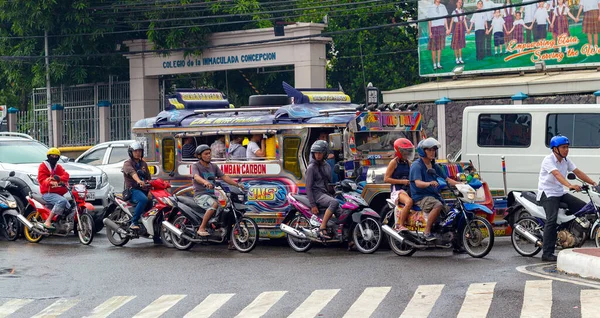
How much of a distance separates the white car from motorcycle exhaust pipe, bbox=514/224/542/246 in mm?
10865

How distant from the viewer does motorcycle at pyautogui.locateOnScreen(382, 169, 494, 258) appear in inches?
526

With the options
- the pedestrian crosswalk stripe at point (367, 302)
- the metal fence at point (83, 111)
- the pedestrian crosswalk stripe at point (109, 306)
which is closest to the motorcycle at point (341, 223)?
the pedestrian crosswalk stripe at point (367, 302)

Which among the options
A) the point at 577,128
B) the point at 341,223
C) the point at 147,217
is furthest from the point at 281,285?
the point at 577,128

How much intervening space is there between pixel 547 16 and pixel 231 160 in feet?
49.6

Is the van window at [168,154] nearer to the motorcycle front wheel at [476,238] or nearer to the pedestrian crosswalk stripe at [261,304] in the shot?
the motorcycle front wheel at [476,238]

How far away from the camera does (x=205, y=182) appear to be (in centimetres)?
1530

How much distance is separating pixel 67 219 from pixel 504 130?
7678 mm

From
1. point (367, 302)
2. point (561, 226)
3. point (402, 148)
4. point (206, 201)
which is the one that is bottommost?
point (367, 302)

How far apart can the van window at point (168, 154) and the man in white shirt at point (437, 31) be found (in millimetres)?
15631

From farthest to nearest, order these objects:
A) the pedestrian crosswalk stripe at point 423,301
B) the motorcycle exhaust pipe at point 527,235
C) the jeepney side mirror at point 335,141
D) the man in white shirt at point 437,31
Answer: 1. the man in white shirt at point 437,31
2. the jeepney side mirror at point 335,141
3. the motorcycle exhaust pipe at point 527,235
4. the pedestrian crosswalk stripe at point 423,301

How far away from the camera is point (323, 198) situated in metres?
14.7

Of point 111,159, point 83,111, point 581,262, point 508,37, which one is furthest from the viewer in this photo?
point 83,111

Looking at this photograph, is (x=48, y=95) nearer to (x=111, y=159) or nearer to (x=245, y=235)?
(x=111, y=159)

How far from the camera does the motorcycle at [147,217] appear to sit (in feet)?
53.3
